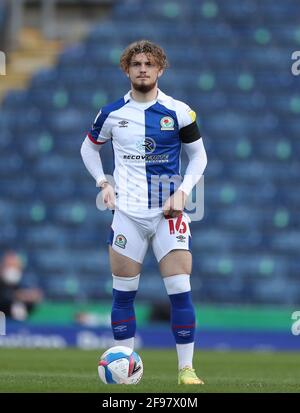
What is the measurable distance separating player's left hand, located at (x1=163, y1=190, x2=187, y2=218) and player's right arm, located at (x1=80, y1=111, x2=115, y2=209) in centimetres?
39

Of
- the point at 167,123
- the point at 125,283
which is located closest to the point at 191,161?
the point at 167,123

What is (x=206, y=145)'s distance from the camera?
20375 mm

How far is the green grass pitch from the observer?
7207mm

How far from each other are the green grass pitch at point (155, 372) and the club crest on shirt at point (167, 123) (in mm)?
1710

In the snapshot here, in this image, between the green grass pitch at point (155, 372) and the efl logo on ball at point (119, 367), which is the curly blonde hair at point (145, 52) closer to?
the efl logo on ball at point (119, 367)

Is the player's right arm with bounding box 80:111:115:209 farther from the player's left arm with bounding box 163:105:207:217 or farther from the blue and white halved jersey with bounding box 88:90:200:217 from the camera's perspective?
the player's left arm with bounding box 163:105:207:217

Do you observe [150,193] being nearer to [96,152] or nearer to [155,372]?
[96,152]

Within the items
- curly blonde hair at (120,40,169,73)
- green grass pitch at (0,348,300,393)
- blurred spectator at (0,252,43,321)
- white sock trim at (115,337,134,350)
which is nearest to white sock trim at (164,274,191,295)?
white sock trim at (115,337,134,350)

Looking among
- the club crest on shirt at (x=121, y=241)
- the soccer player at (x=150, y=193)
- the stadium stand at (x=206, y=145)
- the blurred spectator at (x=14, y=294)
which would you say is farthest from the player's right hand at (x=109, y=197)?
the stadium stand at (x=206, y=145)

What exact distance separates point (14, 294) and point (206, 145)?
496cm

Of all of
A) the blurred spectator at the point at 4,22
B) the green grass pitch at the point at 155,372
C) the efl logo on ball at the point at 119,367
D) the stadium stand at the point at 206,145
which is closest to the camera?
the green grass pitch at the point at 155,372

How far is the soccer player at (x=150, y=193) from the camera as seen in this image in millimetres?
7855
